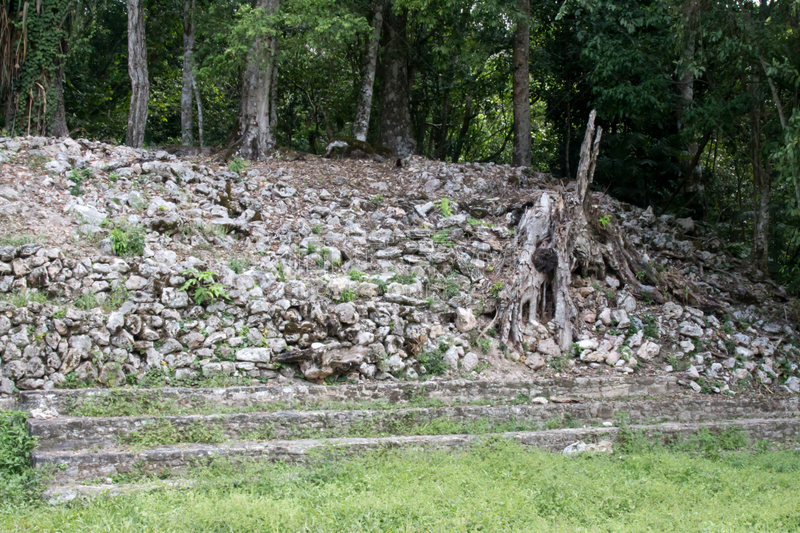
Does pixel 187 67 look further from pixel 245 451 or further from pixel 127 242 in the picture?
pixel 245 451

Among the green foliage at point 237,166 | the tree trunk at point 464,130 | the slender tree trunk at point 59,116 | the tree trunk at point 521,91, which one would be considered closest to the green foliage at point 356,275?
the green foliage at point 237,166

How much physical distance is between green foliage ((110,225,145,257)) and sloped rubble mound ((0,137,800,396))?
0.07ft

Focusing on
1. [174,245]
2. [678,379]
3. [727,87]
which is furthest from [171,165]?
[727,87]

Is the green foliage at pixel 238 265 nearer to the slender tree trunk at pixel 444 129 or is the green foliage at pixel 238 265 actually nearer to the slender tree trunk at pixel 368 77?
the slender tree trunk at pixel 368 77

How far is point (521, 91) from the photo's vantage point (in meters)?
14.0

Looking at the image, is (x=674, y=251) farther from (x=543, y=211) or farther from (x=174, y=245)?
(x=174, y=245)

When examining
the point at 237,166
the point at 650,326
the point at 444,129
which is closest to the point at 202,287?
the point at 237,166

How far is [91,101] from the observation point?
1598 cm

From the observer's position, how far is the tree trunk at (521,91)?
13797 mm

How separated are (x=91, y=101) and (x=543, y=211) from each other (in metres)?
12.1

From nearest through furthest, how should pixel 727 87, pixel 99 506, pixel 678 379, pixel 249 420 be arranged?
1. pixel 99 506
2. pixel 249 420
3. pixel 678 379
4. pixel 727 87

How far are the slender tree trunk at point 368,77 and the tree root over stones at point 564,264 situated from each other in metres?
4.63

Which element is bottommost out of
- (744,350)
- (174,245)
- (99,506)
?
(99,506)

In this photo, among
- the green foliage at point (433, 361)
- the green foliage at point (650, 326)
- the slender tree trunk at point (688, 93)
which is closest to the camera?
the green foliage at point (433, 361)
